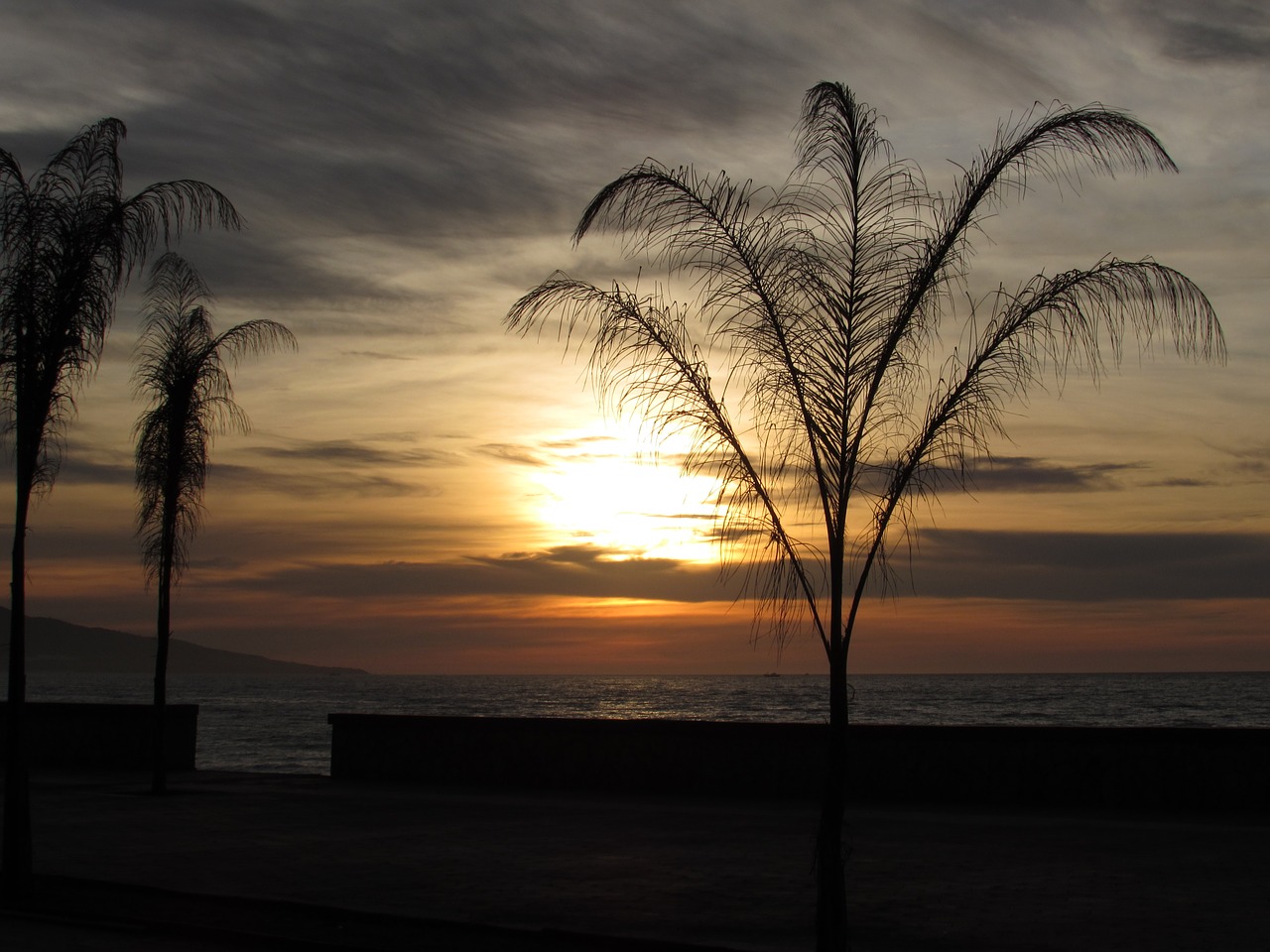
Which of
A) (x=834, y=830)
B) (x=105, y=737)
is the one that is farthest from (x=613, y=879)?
(x=105, y=737)

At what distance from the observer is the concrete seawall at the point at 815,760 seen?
595 inches

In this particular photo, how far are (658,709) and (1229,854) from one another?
94.1 m

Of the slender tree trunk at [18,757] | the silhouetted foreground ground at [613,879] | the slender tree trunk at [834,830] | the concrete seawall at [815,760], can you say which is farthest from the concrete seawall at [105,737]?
the slender tree trunk at [834,830]

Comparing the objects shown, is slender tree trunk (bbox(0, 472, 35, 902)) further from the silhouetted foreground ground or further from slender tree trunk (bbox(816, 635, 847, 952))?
slender tree trunk (bbox(816, 635, 847, 952))

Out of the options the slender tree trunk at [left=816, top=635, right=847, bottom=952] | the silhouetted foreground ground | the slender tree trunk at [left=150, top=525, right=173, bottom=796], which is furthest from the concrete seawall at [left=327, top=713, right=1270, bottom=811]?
the slender tree trunk at [left=816, top=635, right=847, bottom=952]

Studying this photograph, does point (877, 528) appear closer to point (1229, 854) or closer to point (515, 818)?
point (1229, 854)

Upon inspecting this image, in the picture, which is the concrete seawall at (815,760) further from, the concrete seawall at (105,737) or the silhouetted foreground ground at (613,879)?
the concrete seawall at (105,737)

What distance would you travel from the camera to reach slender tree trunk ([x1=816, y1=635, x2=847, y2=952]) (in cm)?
739

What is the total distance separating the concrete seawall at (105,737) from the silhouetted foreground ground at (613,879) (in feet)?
17.5

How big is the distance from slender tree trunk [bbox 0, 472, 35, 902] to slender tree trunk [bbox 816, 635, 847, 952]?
6520 millimetres

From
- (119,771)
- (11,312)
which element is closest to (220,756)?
(119,771)

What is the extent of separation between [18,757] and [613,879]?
17.2ft

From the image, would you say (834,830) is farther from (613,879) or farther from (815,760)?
(815,760)

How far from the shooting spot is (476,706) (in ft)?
343
